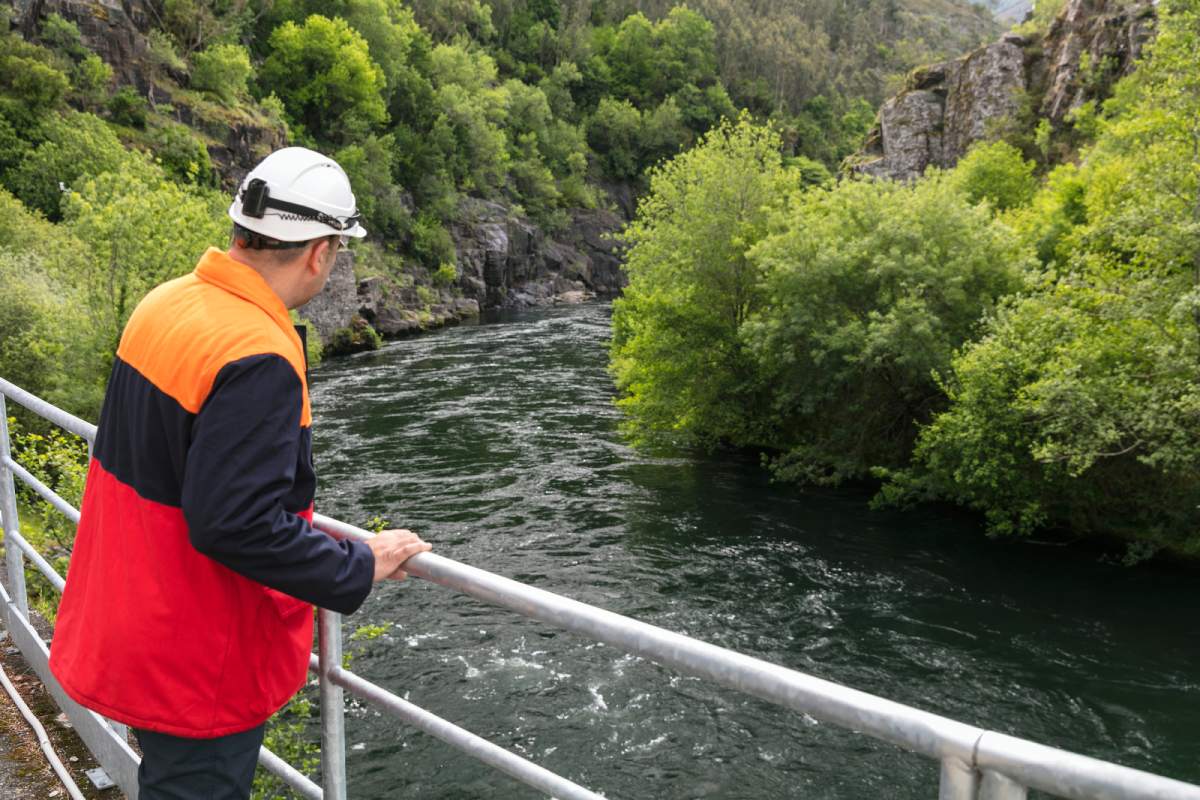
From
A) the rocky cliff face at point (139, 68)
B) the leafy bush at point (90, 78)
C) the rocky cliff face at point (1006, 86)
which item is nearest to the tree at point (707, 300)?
the rocky cliff face at point (1006, 86)

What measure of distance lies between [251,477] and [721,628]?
43.2ft

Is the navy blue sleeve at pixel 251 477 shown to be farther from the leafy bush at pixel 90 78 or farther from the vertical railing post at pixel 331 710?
the leafy bush at pixel 90 78

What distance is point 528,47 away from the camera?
118188mm

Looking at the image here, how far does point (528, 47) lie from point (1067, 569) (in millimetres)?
113087

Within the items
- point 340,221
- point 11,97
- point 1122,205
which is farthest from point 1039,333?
point 11,97

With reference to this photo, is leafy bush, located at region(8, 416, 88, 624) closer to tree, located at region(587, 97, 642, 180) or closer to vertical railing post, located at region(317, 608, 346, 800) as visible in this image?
vertical railing post, located at region(317, 608, 346, 800)

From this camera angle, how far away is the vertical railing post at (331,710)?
2581 millimetres

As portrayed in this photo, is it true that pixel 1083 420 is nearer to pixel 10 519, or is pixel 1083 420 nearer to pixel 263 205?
pixel 10 519

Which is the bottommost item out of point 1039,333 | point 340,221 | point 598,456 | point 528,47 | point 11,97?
point 598,456

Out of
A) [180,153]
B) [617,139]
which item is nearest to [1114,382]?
[180,153]

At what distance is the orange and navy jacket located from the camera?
2027mm

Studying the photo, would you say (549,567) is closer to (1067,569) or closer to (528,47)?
(1067,569)

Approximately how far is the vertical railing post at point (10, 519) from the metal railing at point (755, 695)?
251cm

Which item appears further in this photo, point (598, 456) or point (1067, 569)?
point (598, 456)
